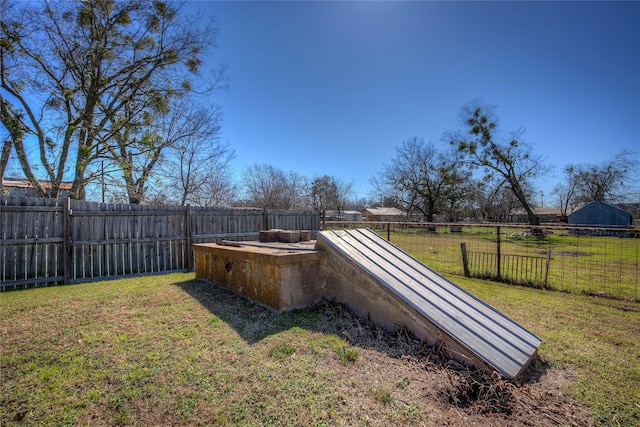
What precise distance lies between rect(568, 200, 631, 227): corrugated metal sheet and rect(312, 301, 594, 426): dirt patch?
117 ft

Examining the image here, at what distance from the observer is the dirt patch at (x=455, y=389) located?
1.86 m

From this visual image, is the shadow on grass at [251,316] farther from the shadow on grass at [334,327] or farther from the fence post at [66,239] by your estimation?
the fence post at [66,239]

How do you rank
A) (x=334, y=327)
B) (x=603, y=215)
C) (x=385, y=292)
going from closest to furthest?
1. (x=385, y=292)
2. (x=334, y=327)
3. (x=603, y=215)

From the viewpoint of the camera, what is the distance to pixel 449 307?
2.94m

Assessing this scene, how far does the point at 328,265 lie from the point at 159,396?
2236 mm

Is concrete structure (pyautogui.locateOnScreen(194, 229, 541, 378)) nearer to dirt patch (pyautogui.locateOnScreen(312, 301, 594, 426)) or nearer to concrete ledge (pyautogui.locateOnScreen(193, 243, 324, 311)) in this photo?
concrete ledge (pyautogui.locateOnScreen(193, 243, 324, 311))

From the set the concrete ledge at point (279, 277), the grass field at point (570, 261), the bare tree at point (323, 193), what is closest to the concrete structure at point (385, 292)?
the concrete ledge at point (279, 277)

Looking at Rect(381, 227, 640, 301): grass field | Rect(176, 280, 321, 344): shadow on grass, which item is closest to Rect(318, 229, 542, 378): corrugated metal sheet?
Rect(176, 280, 321, 344): shadow on grass

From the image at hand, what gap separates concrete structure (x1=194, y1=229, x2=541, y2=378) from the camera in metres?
2.52

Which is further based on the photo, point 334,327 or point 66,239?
point 66,239

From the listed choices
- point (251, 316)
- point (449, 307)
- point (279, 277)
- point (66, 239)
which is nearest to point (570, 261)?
point (449, 307)

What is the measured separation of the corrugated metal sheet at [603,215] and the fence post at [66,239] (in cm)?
3880

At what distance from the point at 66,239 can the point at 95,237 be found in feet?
1.63

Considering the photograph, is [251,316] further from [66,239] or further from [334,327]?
[66,239]
